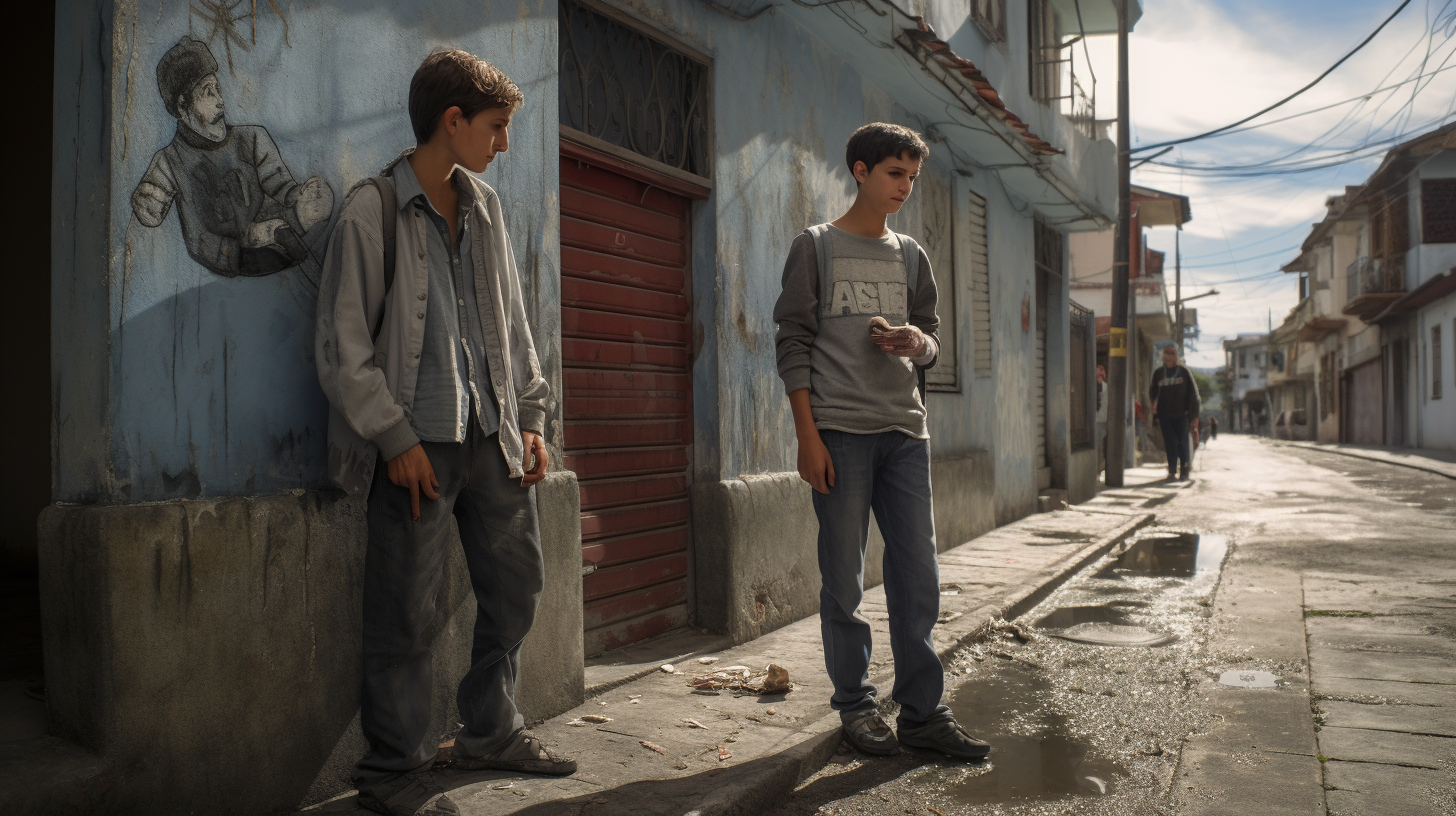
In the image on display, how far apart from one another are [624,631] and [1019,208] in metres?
8.23

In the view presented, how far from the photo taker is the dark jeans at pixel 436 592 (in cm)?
268

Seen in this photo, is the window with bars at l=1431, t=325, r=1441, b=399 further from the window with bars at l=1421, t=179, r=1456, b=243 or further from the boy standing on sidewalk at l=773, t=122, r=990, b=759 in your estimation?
the boy standing on sidewalk at l=773, t=122, r=990, b=759

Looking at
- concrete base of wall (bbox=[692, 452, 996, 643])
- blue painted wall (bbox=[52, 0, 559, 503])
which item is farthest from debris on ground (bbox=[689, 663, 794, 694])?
blue painted wall (bbox=[52, 0, 559, 503])

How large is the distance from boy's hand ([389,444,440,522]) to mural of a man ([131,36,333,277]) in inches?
26.5

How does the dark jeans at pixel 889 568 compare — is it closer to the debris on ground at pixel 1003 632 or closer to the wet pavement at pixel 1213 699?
the wet pavement at pixel 1213 699

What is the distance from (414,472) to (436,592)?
0.42 m

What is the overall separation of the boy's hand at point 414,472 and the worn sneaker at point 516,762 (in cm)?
83

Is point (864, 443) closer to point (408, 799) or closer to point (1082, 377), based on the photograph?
point (408, 799)

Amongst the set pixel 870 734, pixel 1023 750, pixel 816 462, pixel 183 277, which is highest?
pixel 183 277

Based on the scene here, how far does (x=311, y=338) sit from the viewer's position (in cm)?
284

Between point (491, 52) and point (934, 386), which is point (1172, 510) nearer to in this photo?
point (934, 386)

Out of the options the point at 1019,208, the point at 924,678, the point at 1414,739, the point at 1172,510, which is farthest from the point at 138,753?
the point at 1172,510

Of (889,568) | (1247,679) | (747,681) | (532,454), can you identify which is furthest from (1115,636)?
(532,454)

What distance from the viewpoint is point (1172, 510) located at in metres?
11.5
